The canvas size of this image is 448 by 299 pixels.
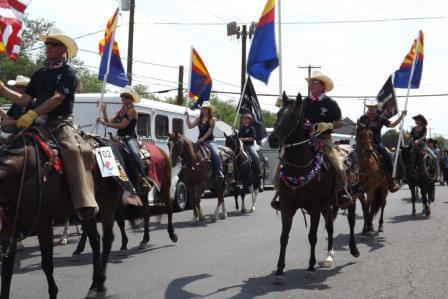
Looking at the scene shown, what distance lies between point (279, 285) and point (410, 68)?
9.97m

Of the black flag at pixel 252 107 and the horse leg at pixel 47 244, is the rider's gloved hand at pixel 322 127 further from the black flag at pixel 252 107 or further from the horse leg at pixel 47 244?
the black flag at pixel 252 107

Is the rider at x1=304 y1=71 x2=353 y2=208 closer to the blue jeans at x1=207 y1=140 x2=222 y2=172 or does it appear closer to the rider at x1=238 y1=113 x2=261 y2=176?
the blue jeans at x1=207 y1=140 x2=222 y2=172

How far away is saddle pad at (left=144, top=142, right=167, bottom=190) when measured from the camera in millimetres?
10031

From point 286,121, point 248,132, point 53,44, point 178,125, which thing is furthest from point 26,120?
point 178,125

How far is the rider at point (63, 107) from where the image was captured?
5.86m

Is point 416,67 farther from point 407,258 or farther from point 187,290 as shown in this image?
point 187,290

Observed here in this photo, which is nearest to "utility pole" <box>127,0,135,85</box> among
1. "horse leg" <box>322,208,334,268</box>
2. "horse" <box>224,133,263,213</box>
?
"horse" <box>224,133,263,213</box>

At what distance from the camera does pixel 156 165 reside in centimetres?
1020

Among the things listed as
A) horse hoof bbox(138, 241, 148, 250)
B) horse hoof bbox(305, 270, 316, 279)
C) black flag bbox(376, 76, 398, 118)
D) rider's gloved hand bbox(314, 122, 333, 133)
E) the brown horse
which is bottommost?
horse hoof bbox(138, 241, 148, 250)

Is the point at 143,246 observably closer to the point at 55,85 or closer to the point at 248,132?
the point at 55,85

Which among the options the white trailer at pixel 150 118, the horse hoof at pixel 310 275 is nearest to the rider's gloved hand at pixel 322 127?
the horse hoof at pixel 310 275

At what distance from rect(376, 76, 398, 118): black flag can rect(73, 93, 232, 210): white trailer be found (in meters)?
5.69

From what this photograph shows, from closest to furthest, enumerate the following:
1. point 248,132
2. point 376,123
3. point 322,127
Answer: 1. point 322,127
2. point 376,123
3. point 248,132

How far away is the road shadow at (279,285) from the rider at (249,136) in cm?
875
